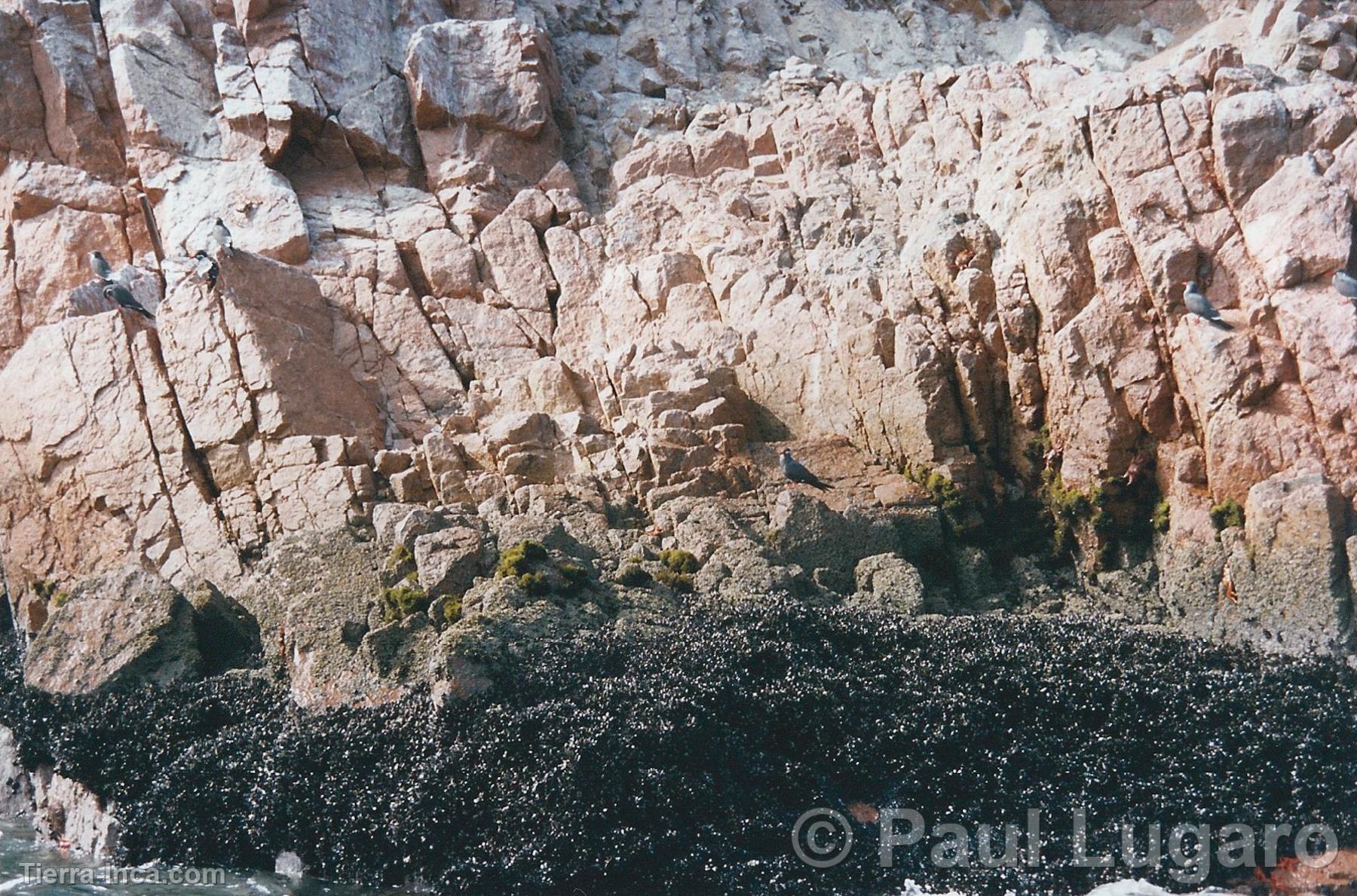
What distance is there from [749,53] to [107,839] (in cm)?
2977

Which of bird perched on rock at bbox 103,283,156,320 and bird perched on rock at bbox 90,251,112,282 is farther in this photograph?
bird perched on rock at bbox 90,251,112,282

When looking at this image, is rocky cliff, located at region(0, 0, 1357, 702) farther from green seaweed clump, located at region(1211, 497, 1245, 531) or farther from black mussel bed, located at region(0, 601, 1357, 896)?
black mussel bed, located at region(0, 601, 1357, 896)

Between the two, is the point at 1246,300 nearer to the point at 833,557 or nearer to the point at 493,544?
the point at 833,557

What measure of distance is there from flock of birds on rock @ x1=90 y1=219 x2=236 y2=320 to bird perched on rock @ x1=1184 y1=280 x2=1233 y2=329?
22224 mm

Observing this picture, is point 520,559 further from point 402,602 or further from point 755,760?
point 755,760

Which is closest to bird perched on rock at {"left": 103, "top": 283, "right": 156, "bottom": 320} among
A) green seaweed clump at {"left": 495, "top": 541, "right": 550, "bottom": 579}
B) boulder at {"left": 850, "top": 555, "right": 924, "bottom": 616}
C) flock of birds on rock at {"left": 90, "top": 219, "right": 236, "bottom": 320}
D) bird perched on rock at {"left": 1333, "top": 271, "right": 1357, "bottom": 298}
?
flock of birds on rock at {"left": 90, "top": 219, "right": 236, "bottom": 320}

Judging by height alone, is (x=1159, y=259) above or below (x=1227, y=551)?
above

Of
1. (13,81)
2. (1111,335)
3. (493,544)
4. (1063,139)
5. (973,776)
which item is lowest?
(973,776)

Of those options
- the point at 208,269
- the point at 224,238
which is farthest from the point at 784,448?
the point at 224,238

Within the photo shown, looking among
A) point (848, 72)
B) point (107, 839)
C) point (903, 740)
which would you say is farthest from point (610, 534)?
point (848, 72)

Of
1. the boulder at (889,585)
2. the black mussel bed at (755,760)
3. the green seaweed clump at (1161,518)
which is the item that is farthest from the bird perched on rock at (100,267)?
the green seaweed clump at (1161,518)

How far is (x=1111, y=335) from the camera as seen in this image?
1096 inches

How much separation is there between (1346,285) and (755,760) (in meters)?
14.6

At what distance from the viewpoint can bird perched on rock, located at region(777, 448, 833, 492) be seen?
2822 cm
